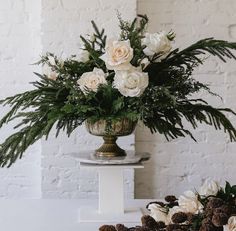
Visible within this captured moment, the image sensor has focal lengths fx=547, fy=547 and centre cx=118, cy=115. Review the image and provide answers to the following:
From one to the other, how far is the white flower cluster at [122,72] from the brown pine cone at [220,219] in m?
0.40

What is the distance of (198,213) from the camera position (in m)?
0.91

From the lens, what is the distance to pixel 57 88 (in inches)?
48.8

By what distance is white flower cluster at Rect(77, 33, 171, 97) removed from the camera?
1.14 m

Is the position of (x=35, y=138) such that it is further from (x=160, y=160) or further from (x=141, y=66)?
(x=160, y=160)

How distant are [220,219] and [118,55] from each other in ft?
1.53

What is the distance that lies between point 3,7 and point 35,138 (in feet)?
2.96

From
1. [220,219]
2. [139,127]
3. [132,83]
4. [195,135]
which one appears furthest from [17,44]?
[220,219]

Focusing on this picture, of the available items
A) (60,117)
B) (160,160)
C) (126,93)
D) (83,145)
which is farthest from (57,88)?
(160,160)

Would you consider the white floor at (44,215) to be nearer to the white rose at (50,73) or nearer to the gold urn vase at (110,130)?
the gold urn vase at (110,130)

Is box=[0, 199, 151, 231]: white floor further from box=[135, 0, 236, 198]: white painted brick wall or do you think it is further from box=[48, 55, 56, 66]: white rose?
box=[135, 0, 236, 198]: white painted brick wall

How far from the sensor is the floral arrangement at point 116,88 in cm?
116

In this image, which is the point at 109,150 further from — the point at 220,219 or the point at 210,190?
the point at 220,219

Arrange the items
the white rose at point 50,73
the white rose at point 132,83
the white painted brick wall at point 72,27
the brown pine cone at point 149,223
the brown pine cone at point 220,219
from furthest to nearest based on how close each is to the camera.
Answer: the white painted brick wall at point 72,27, the white rose at point 50,73, the white rose at point 132,83, the brown pine cone at point 149,223, the brown pine cone at point 220,219

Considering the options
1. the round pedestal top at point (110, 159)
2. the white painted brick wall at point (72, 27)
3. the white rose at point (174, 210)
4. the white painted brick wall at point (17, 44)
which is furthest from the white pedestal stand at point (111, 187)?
the white painted brick wall at point (17, 44)
